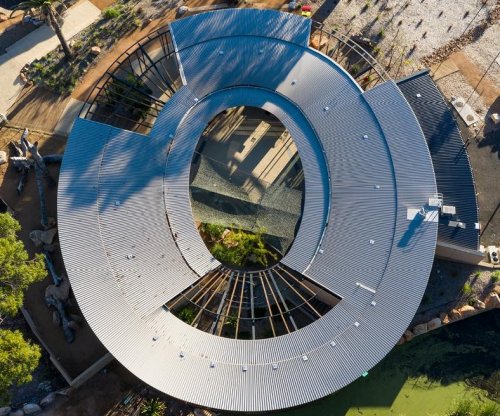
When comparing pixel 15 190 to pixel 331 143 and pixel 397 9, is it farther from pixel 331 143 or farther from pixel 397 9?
pixel 397 9

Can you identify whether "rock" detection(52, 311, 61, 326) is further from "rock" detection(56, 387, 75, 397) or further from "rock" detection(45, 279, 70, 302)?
"rock" detection(56, 387, 75, 397)

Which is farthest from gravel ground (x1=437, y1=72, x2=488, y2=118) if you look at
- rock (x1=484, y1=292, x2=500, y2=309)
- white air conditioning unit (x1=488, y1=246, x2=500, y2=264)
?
rock (x1=484, y1=292, x2=500, y2=309)

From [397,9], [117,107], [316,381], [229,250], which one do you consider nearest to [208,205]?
[229,250]

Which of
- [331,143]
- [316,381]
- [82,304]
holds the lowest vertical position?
[316,381]

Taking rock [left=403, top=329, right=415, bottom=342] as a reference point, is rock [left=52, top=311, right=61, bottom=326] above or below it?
above

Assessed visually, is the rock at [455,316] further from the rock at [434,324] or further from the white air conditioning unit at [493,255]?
the white air conditioning unit at [493,255]

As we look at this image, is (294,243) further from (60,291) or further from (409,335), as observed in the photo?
(60,291)

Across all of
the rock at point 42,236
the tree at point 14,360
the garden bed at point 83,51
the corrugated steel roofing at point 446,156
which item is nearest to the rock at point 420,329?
the corrugated steel roofing at point 446,156
